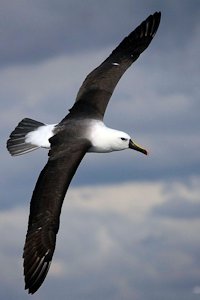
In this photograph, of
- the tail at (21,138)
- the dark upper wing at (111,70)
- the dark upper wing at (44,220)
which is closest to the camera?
the dark upper wing at (44,220)

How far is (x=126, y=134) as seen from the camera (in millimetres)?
18391

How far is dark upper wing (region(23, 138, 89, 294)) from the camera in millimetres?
15555

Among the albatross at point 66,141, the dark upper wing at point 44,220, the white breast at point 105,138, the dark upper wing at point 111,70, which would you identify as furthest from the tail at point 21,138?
the dark upper wing at point 44,220

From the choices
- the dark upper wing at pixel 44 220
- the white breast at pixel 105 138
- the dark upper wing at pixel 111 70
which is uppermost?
the dark upper wing at pixel 111 70

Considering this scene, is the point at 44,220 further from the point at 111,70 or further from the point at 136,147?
the point at 111,70

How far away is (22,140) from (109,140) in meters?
2.28

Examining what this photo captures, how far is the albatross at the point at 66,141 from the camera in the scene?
51.8ft

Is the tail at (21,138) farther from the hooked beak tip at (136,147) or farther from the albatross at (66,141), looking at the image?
the hooked beak tip at (136,147)

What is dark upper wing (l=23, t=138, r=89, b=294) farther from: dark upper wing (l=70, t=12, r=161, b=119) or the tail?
dark upper wing (l=70, t=12, r=161, b=119)

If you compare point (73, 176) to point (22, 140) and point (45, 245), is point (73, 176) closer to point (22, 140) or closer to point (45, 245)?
point (45, 245)

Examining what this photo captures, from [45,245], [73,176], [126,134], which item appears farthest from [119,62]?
[45,245]

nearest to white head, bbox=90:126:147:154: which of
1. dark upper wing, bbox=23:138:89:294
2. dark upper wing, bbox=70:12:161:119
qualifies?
dark upper wing, bbox=70:12:161:119

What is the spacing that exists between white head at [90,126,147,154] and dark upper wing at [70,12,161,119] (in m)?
0.87

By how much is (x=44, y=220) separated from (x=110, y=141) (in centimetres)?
293
